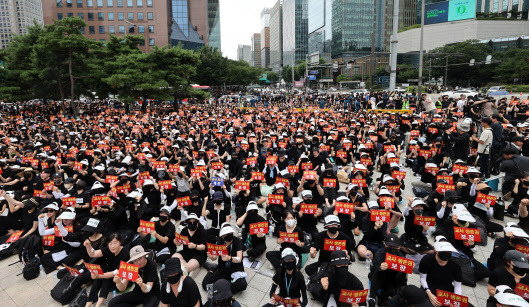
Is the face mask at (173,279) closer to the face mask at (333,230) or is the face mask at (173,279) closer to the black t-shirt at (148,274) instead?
the black t-shirt at (148,274)

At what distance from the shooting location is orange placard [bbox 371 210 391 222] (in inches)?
234

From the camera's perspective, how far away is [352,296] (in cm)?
441

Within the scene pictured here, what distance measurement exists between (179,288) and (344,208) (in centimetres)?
359

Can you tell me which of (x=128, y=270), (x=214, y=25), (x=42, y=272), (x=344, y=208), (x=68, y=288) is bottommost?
(x=42, y=272)

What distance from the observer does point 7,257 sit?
755cm

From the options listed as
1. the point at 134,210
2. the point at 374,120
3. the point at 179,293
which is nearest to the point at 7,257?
the point at 134,210

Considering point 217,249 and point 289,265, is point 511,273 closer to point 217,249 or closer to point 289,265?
point 289,265

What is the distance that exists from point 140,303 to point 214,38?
118188 mm

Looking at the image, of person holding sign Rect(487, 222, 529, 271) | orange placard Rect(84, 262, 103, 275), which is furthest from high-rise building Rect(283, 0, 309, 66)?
orange placard Rect(84, 262, 103, 275)

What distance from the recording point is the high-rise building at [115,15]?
6412cm

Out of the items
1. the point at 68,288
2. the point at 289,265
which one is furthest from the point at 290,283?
the point at 68,288

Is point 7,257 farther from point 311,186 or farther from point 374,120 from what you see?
point 374,120

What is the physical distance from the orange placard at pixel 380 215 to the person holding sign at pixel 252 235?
2202 millimetres

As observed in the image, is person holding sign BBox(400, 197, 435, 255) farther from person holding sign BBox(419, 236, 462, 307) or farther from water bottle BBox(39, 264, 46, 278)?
water bottle BBox(39, 264, 46, 278)
